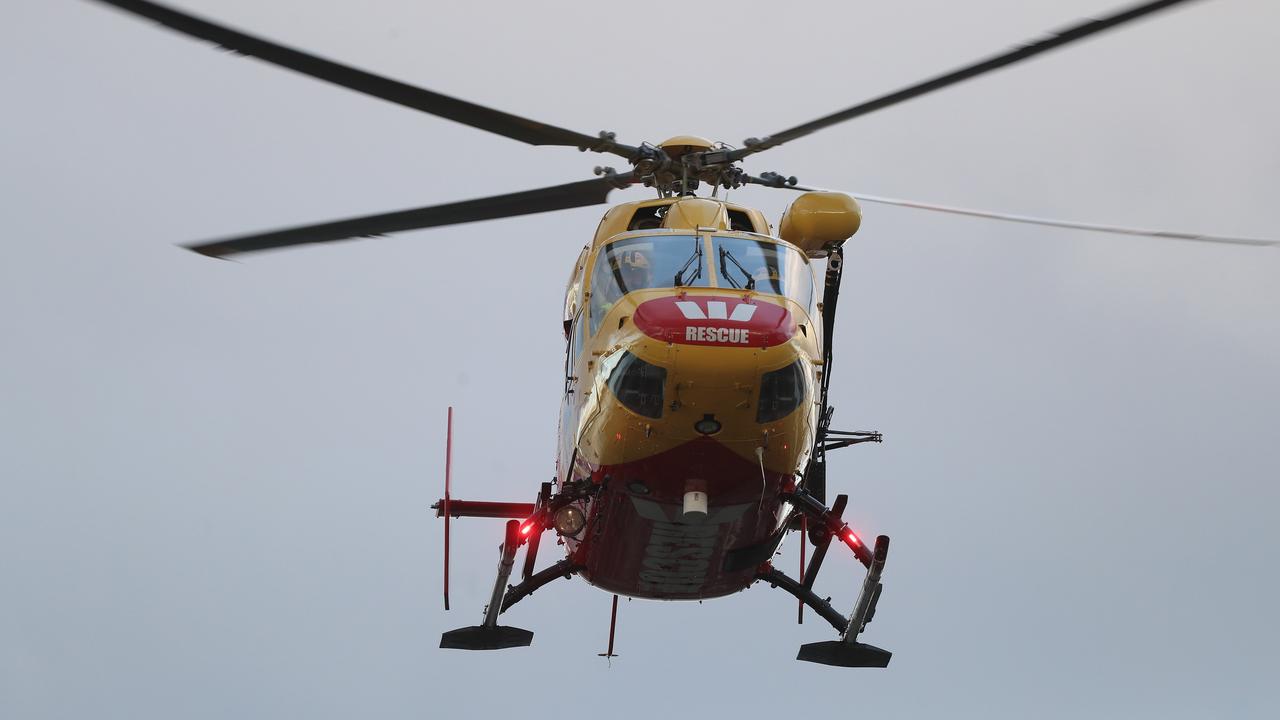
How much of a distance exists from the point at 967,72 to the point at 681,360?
3353mm

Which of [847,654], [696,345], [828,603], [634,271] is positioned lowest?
[847,654]

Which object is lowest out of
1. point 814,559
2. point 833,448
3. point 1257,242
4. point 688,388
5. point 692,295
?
point 814,559

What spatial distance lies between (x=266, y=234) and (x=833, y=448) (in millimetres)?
7682

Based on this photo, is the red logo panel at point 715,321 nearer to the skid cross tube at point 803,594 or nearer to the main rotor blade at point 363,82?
the main rotor blade at point 363,82

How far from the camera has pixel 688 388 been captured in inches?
415

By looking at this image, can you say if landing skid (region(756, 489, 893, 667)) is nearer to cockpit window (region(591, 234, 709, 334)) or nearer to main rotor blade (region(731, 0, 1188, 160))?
cockpit window (region(591, 234, 709, 334))

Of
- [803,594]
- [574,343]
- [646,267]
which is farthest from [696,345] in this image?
[803,594]

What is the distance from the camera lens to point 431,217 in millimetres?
10953

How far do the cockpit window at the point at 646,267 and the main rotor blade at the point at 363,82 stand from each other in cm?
128

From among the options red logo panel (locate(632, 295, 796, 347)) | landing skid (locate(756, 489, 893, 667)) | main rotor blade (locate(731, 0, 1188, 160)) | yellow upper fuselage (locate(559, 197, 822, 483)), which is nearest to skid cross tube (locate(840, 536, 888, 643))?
landing skid (locate(756, 489, 893, 667))

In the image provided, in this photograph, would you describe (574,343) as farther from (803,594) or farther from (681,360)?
(803,594)

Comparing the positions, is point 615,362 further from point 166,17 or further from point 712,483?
point 166,17

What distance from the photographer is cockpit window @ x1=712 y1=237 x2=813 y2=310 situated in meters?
11.5

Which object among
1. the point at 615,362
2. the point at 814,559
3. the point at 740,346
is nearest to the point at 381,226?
the point at 615,362
